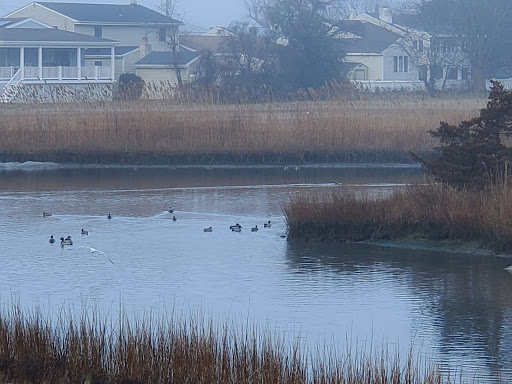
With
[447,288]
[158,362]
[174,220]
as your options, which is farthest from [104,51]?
[158,362]

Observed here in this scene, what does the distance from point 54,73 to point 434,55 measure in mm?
Result: 19239

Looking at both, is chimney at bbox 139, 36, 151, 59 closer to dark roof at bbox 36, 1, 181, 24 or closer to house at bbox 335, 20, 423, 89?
dark roof at bbox 36, 1, 181, 24

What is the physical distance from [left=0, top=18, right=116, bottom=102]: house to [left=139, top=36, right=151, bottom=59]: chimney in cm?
561

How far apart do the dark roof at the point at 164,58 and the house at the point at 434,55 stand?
38.0ft

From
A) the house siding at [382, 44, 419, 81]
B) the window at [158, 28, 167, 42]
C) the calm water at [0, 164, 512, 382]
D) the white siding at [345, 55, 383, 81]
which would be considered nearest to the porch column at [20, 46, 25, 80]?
the window at [158, 28, 167, 42]

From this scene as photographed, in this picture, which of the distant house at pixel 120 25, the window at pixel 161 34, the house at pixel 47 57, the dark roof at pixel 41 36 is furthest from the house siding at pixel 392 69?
the dark roof at pixel 41 36

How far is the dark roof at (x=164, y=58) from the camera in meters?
58.8

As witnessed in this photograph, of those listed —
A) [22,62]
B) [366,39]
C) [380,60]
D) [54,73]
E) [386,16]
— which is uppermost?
[386,16]

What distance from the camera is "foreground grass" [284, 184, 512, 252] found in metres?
15.9

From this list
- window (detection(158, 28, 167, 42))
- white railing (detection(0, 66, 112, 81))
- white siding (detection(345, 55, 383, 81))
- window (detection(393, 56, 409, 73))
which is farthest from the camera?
window (detection(158, 28, 167, 42))

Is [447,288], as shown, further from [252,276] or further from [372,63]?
[372,63]

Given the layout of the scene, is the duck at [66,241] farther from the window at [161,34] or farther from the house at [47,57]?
the window at [161,34]

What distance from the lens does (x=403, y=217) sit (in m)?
17.0

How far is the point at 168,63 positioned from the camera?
5844cm
